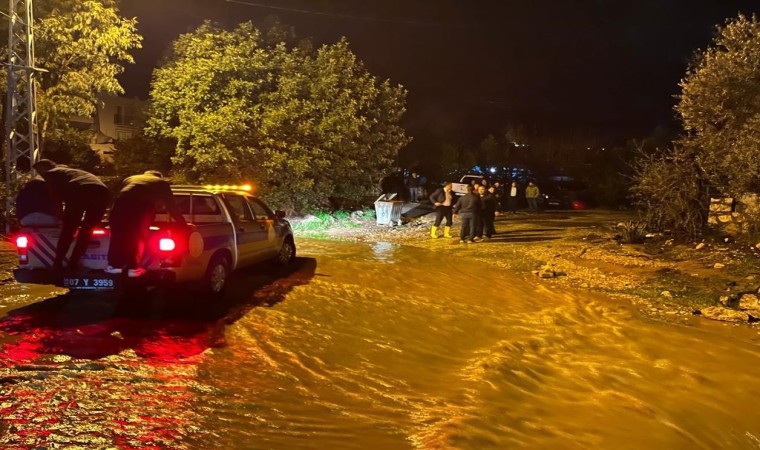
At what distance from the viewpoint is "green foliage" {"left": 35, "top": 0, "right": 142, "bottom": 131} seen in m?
16.8

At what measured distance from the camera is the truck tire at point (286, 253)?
11109 mm

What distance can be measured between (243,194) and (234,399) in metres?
5.39

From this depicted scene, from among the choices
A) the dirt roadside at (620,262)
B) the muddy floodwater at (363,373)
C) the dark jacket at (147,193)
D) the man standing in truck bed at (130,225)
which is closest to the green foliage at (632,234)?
the dirt roadside at (620,262)

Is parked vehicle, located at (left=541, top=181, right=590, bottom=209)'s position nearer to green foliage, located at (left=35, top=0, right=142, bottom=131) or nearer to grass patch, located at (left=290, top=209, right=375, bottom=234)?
grass patch, located at (left=290, top=209, right=375, bottom=234)

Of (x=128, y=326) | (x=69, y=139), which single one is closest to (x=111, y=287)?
(x=128, y=326)

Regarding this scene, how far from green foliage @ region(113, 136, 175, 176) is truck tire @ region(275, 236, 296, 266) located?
1211 cm

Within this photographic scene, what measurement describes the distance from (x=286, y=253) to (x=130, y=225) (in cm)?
465

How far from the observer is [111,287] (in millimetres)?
6945

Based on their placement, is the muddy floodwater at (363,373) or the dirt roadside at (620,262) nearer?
the muddy floodwater at (363,373)

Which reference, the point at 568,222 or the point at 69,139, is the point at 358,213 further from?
the point at 69,139

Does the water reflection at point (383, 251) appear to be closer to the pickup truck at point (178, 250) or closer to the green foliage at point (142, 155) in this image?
the pickup truck at point (178, 250)

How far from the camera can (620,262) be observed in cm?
1241

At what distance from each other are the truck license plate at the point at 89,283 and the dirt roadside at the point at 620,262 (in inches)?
289

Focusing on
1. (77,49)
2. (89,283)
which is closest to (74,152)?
(77,49)
